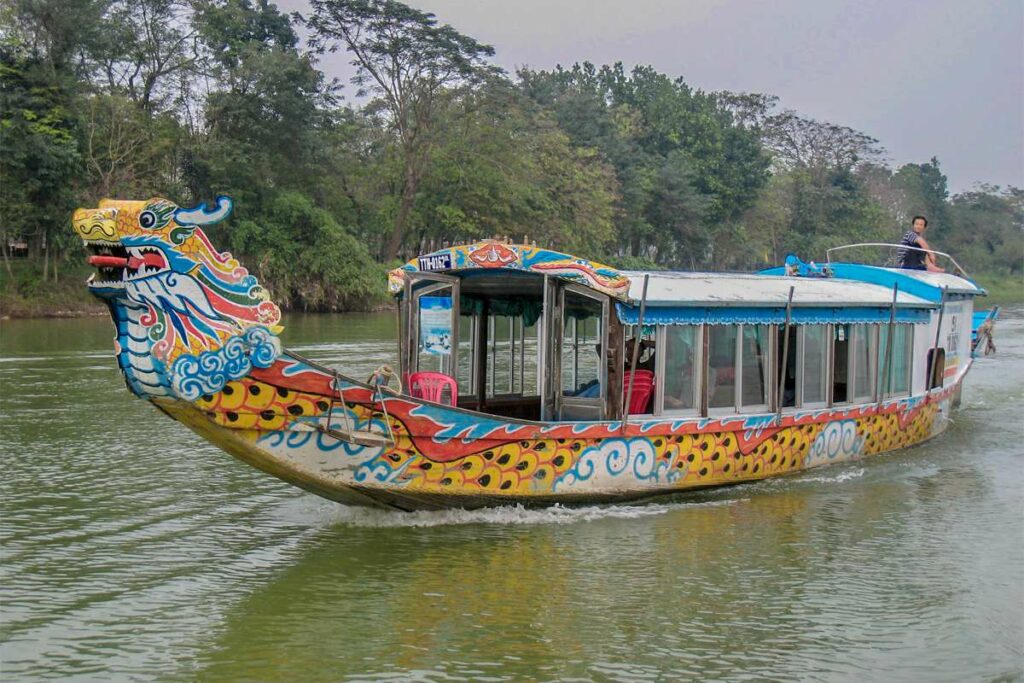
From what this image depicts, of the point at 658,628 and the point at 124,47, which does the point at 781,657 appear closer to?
the point at 658,628

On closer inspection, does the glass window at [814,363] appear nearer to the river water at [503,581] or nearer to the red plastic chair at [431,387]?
the river water at [503,581]

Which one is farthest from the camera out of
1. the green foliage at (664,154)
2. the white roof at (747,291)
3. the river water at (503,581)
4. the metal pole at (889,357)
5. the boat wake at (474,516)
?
the green foliage at (664,154)

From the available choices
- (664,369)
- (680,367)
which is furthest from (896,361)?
(664,369)

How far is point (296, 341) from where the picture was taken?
79.4ft

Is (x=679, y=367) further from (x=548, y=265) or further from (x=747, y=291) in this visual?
(x=548, y=265)

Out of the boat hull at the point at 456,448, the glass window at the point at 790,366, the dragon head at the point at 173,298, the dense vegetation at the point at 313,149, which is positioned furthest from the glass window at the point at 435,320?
the dense vegetation at the point at 313,149

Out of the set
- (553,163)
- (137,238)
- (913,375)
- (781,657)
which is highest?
(553,163)

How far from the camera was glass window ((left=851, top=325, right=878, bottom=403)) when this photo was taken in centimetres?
1042

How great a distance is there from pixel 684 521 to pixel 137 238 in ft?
16.1

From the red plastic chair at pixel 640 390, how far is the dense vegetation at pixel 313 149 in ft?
69.4

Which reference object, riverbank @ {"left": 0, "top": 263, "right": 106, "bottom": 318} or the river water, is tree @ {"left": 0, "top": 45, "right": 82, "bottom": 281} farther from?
the river water

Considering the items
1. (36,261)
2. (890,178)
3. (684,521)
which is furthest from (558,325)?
(890,178)

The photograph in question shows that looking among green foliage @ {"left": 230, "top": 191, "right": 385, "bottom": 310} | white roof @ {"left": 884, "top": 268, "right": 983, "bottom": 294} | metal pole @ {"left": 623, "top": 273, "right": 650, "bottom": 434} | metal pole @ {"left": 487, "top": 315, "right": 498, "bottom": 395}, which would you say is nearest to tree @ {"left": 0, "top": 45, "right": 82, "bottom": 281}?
green foliage @ {"left": 230, "top": 191, "right": 385, "bottom": 310}

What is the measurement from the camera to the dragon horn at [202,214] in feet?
20.7
